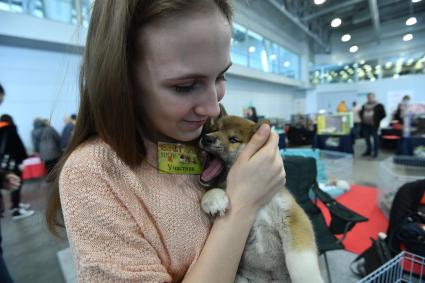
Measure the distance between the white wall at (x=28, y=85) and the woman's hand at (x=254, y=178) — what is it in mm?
6574

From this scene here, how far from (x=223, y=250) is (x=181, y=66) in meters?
0.56

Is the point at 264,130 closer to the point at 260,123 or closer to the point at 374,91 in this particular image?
the point at 260,123

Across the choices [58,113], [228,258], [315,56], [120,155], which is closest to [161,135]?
[120,155]

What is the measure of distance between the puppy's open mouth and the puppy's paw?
0.14 metres

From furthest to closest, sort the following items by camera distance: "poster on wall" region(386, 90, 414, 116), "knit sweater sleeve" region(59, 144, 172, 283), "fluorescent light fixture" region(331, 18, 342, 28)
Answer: "poster on wall" region(386, 90, 414, 116) < "fluorescent light fixture" region(331, 18, 342, 28) < "knit sweater sleeve" region(59, 144, 172, 283)

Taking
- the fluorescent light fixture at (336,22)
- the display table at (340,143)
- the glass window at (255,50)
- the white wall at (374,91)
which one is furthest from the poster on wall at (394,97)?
the display table at (340,143)

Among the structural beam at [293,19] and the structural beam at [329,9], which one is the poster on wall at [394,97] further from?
the structural beam at [329,9]

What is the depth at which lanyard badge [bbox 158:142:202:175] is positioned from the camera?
90cm

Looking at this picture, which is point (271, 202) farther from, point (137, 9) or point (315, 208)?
point (315, 208)

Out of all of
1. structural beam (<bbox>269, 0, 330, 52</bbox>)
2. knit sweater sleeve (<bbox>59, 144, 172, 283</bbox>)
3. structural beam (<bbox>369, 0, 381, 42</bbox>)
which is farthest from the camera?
structural beam (<bbox>269, 0, 330, 52</bbox>)

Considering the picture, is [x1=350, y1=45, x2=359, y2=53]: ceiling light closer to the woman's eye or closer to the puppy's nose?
the puppy's nose

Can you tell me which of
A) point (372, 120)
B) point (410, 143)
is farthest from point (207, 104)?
point (372, 120)

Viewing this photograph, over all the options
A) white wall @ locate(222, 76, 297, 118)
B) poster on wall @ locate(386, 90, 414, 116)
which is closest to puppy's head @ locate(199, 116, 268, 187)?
white wall @ locate(222, 76, 297, 118)

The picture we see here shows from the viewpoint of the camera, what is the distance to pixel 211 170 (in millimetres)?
1161
